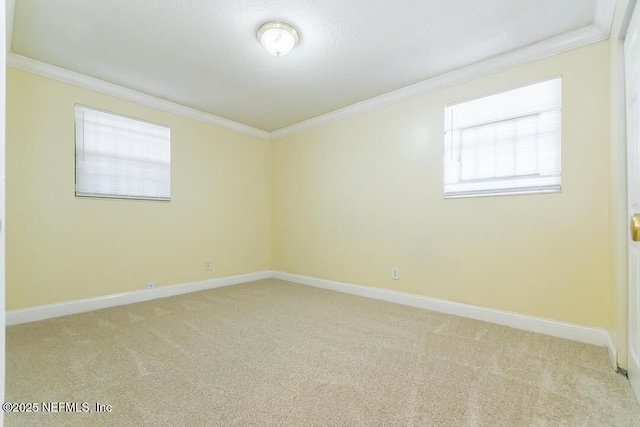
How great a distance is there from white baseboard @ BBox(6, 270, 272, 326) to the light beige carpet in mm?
127

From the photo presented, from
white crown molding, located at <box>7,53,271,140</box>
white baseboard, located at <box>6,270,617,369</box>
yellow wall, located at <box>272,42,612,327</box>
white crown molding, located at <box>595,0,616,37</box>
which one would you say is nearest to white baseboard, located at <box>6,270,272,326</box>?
white baseboard, located at <box>6,270,617,369</box>

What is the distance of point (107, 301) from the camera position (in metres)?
3.12

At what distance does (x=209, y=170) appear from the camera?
409cm

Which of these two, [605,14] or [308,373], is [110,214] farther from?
[605,14]

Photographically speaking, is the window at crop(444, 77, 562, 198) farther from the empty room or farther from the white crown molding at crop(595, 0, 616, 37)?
the white crown molding at crop(595, 0, 616, 37)

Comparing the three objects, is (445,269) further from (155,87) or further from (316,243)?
(155,87)

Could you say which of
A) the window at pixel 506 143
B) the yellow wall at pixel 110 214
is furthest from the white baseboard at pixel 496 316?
the yellow wall at pixel 110 214

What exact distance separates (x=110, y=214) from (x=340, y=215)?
272cm

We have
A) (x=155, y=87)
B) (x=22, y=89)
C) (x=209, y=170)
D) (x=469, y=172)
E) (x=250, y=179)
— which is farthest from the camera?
(x=250, y=179)

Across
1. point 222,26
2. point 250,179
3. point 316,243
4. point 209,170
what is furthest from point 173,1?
point 316,243

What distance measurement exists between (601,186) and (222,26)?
10.3ft

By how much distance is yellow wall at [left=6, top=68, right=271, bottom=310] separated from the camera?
2662mm

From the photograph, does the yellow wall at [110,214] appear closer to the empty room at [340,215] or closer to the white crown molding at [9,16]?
the empty room at [340,215]

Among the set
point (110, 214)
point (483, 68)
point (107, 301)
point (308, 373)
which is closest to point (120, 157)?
point (110, 214)
